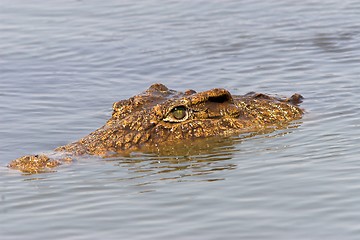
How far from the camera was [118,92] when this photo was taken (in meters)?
16.3

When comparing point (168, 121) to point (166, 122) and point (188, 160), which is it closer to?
point (166, 122)

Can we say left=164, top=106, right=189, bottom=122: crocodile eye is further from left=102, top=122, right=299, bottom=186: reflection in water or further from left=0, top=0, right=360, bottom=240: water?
left=0, top=0, right=360, bottom=240: water

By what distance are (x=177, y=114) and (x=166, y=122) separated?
6.6 inches

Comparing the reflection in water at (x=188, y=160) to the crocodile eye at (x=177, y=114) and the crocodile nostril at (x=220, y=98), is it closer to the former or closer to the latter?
the crocodile eye at (x=177, y=114)

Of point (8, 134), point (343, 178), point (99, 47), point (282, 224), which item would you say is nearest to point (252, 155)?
point (343, 178)

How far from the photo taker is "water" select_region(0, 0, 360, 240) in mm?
9078

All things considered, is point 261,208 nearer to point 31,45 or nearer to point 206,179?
point 206,179

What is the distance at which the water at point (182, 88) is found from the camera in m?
9.08

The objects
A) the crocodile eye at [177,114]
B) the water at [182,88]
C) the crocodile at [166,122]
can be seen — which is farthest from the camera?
the crocodile eye at [177,114]

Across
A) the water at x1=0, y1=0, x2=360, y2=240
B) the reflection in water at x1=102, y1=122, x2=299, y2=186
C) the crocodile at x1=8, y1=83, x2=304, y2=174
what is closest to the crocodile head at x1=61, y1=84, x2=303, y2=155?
the crocodile at x1=8, y1=83, x2=304, y2=174

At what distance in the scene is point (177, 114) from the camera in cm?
1241

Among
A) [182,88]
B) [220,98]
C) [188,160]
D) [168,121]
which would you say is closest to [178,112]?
[168,121]

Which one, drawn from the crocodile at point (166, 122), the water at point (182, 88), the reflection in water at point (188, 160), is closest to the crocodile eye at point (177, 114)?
the crocodile at point (166, 122)

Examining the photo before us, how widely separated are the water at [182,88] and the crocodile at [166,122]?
0.37 m
